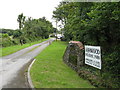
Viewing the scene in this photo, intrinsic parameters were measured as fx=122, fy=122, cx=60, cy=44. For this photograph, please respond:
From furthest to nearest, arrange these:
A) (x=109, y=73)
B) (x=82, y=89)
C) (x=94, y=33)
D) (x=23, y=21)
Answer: (x=23, y=21)
(x=94, y=33)
(x=109, y=73)
(x=82, y=89)

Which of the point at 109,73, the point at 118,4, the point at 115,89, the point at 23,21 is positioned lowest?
the point at 115,89

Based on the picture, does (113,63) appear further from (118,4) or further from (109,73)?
(118,4)

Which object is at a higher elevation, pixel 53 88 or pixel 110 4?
pixel 110 4

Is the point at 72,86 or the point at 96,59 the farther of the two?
the point at 96,59

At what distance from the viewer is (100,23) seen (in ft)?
21.7

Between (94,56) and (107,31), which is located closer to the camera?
(94,56)

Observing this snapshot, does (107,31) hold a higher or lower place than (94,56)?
higher

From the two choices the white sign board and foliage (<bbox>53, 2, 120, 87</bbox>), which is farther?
the white sign board

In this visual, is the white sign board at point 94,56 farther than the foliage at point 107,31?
Yes

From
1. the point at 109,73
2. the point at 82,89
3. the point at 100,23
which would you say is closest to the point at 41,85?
the point at 82,89

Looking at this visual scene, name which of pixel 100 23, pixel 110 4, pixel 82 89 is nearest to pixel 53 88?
pixel 82 89

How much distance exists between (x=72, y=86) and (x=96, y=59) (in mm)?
2001

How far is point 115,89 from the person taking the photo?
18.6 ft

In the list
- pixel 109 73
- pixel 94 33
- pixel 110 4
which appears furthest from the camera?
pixel 94 33
